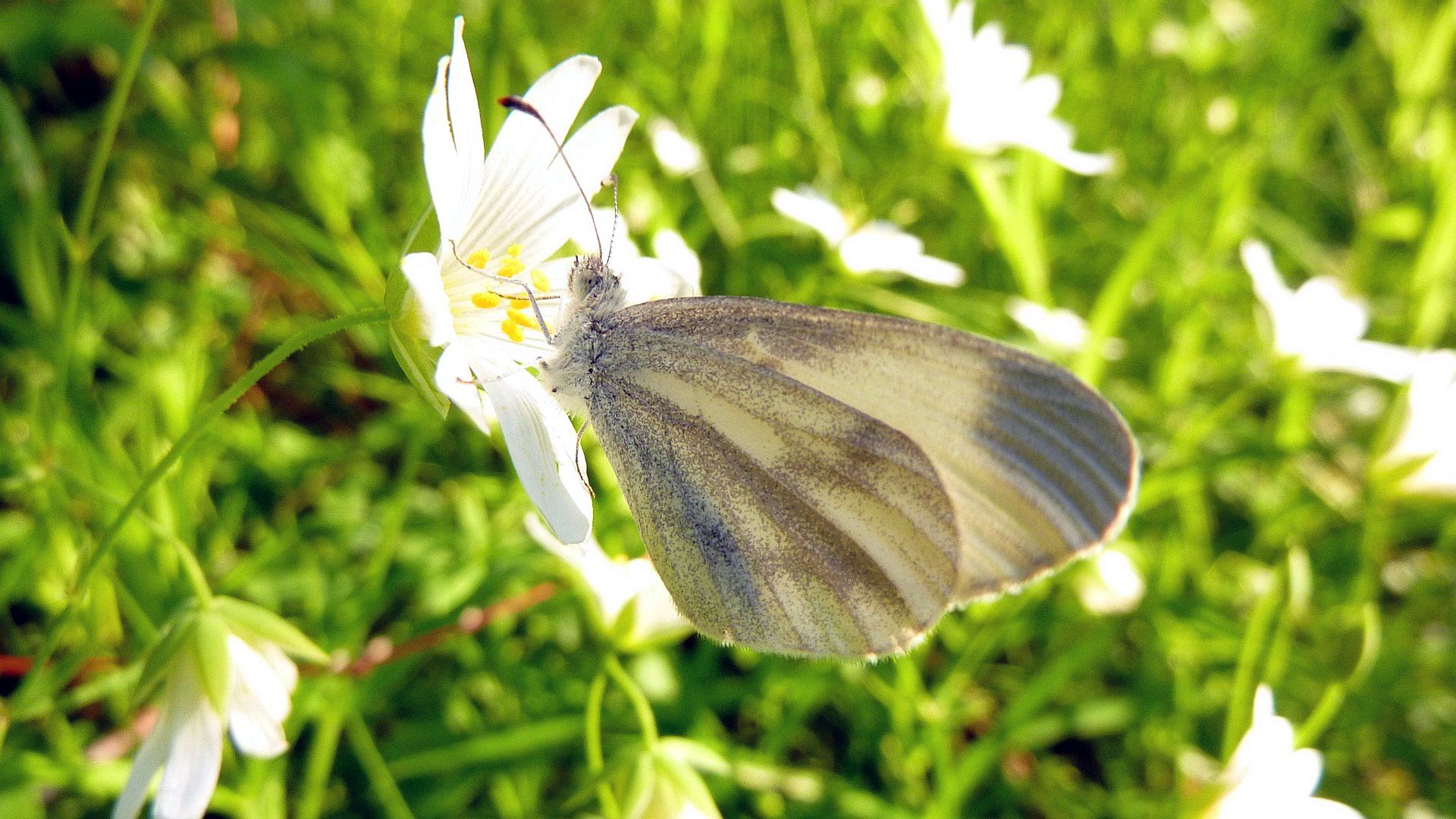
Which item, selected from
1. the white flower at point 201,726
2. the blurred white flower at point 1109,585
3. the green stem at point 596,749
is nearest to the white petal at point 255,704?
the white flower at point 201,726

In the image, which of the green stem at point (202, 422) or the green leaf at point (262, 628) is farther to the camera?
the green leaf at point (262, 628)

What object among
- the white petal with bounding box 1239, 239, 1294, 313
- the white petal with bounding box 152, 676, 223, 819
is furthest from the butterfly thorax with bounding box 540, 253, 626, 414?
the white petal with bounding box 1239, 239, 1294, 313

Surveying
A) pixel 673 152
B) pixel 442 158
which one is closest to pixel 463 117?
pixel 442 158

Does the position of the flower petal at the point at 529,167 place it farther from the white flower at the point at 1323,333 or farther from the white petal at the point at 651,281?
the white flower at the point at 1323,333

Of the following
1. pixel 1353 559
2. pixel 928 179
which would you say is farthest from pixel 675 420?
pixel 1353 559

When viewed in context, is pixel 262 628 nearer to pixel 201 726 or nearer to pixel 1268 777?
pixel 201 726

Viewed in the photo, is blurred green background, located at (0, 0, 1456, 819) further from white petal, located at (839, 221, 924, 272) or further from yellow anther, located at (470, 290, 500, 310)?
yellow anther, located at (470, 290, 500, 310)
